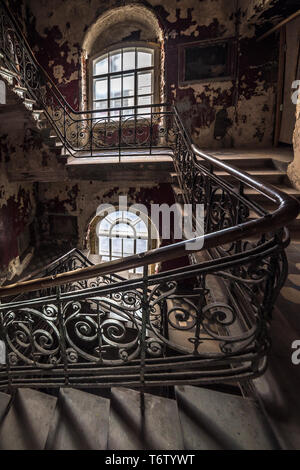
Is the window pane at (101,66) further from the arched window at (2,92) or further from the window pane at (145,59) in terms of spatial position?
the arched window at (2,92)

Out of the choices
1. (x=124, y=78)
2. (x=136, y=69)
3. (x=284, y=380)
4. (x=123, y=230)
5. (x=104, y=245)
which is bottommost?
(x=104, y=245)

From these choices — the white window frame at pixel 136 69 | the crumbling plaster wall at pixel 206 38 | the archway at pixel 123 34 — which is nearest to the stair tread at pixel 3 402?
the crumbling plaster wall at pixel 206 38

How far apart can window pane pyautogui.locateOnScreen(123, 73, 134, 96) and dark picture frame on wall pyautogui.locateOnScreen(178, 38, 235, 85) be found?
1.43 m

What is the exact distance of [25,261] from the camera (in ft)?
21.4

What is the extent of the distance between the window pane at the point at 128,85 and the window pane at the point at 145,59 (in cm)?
36

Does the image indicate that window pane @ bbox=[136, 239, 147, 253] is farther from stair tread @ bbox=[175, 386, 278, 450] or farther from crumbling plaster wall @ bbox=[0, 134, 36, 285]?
stair tread @ bbox=[175, 386, 278, 450]

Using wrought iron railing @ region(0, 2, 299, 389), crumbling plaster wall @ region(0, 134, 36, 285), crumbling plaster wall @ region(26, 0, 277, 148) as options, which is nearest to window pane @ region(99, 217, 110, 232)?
crumbling plaster wall @ region(0, 134, 36, 285)

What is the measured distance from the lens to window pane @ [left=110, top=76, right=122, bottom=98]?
6.62 metres

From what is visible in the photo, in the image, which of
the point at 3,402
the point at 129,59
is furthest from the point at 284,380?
the point at 129,59

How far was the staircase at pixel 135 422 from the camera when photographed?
125cm

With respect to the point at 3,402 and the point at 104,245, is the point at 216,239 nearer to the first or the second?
the point at 3,402

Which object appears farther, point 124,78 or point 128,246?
point 128,246

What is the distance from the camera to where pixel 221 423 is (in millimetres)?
1296

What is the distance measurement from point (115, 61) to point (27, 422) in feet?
25.7
